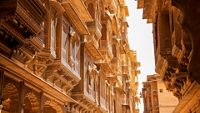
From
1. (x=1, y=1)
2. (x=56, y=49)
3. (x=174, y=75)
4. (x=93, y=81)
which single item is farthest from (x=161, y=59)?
(x=1, y=1)

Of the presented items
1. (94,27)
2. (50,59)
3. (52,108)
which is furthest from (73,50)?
(94,27)

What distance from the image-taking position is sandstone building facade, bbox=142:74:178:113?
29891 millimetres

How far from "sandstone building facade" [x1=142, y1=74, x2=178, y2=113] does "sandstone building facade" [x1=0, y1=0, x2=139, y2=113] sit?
26.6 ft

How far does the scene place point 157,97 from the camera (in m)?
30.9

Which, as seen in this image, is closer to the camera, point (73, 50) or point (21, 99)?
point (21, 99)

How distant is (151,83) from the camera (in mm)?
31750

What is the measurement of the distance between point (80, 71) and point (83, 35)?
6.17ft

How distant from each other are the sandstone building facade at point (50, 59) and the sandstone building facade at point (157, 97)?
8.11 m

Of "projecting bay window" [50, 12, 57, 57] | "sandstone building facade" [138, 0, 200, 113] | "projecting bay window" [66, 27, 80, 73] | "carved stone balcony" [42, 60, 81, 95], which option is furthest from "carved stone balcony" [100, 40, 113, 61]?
"projecting bay window" [50, 12, 57, 57]

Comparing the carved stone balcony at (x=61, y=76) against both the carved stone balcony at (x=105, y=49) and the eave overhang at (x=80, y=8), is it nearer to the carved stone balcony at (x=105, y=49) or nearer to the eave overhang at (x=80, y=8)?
the eave overhang at (x=80, y=8)

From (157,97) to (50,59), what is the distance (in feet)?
66.3

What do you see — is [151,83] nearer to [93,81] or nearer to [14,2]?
[93,81]

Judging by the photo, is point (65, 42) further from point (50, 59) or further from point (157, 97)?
point (157, 97)

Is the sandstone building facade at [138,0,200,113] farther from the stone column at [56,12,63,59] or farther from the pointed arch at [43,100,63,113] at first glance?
the pointed arch at [43,100,63,113]
